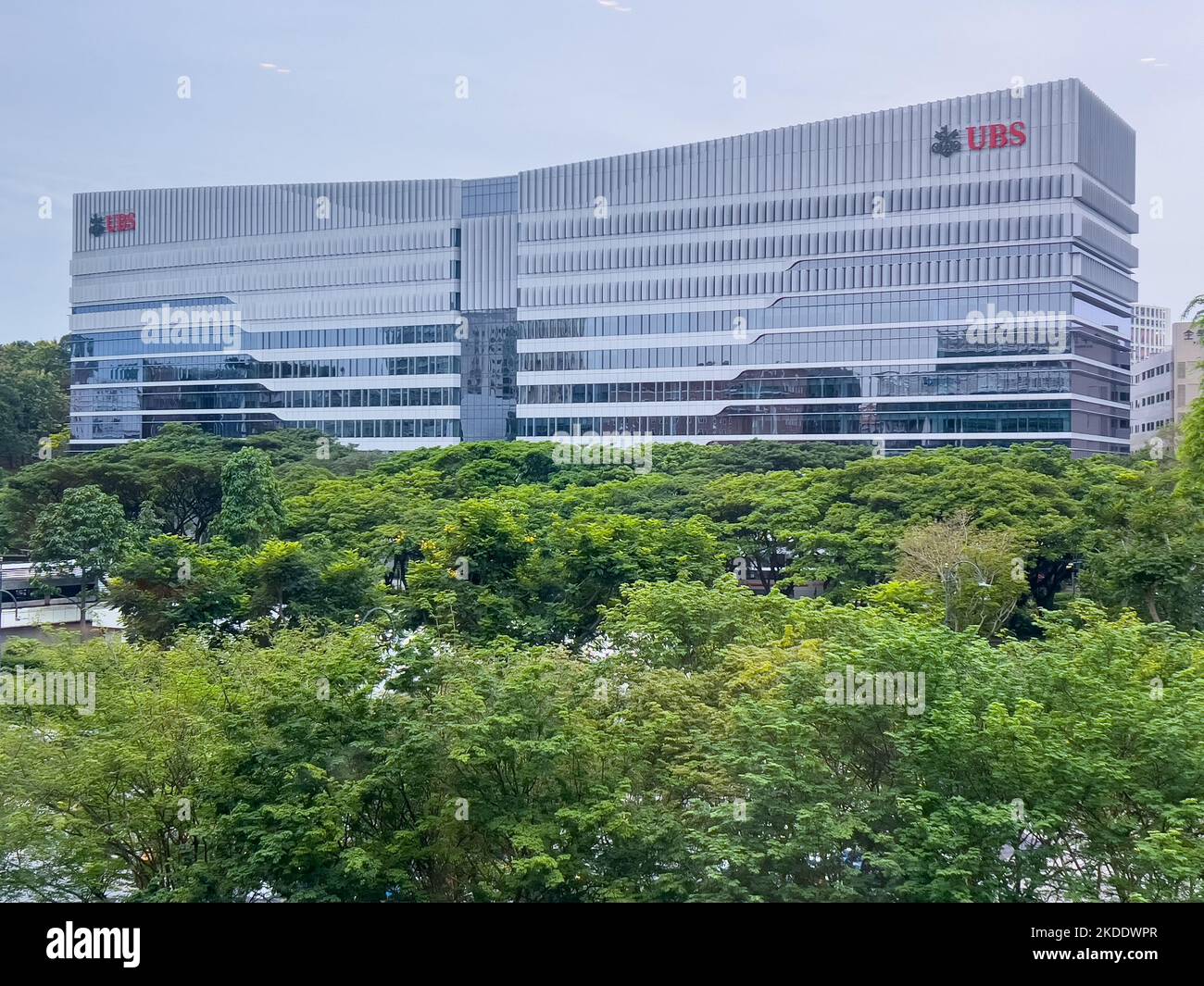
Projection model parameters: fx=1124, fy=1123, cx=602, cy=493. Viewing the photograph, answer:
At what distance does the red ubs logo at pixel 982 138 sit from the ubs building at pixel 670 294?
7cm

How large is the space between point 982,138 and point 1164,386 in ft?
37.2

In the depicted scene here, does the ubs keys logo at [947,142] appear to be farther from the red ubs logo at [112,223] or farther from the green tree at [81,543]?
the green tree at [81,543]

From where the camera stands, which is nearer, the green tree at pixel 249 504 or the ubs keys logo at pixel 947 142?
the green tree at pixel 249 504

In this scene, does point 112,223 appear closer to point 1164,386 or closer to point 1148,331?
point 1164,386

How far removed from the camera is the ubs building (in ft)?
127

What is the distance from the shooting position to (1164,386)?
4103cm

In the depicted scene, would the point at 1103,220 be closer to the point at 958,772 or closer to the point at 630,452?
the point at 630,452

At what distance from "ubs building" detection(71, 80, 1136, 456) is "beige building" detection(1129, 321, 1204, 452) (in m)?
1.32

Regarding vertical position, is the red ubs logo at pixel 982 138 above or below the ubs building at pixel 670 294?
above

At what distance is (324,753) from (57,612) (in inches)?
469

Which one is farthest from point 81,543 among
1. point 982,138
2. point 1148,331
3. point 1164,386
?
point 1148,331

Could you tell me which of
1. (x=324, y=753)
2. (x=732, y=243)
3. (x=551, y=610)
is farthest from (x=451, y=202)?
(x=324, y=753)

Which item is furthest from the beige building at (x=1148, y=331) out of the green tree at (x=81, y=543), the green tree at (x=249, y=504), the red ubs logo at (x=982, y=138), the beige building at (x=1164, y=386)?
the green tree at (x=81, y=543)

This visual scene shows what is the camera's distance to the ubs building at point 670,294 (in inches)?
1519
